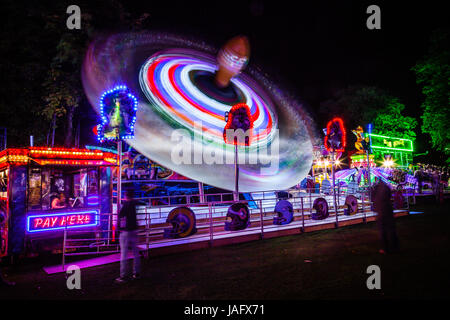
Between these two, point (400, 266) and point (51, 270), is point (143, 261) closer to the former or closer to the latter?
point (51, 270)

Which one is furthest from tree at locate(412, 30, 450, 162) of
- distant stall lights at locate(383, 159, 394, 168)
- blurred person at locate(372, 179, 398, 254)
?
blurred person at locate(372, 179, 398, 254)

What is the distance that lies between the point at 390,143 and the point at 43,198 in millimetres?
37170

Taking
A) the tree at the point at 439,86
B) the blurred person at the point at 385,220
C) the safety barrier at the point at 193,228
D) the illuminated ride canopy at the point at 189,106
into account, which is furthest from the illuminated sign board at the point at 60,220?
the tree at the point at 439,86

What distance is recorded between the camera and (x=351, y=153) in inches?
1540

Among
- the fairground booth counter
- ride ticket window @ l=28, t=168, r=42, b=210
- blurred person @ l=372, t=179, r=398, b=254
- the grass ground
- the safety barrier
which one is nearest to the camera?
Answer: the grass ground

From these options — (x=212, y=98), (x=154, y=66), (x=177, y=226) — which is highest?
(x=154, y=66)

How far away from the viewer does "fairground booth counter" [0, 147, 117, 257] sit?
29.6 feet

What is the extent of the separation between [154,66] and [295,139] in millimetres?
11944

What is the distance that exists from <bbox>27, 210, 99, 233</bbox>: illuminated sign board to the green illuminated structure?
106 ft

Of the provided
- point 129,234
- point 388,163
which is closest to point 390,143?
point 388,163

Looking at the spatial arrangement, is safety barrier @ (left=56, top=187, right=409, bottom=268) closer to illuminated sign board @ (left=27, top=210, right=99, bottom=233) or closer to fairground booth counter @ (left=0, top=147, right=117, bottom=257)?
illuminated sign board @ (left=27, top=210, right=99, bottom=233)
